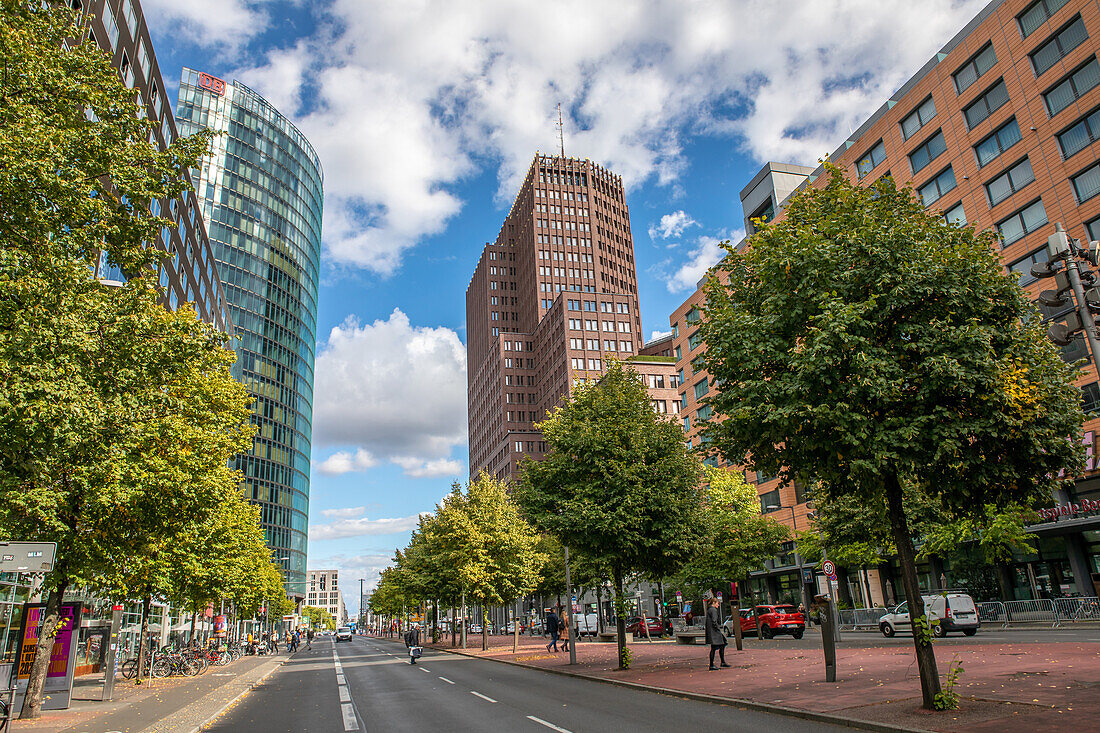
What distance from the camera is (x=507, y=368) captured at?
415 feet

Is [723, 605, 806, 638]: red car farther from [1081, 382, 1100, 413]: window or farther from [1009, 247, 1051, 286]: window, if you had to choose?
[1009, 247, 1051, 286]: window

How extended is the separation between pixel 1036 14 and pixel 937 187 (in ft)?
33.3

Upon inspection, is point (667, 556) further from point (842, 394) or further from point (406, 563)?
point (406, 563)

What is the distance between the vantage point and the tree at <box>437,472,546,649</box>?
133ft

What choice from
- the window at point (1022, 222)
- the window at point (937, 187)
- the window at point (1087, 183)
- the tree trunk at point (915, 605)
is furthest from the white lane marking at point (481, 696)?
the window at point (937, 187)

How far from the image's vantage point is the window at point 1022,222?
1440 inches

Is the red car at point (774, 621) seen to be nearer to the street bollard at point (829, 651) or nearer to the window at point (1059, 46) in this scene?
the street bollard at point (829, 651)

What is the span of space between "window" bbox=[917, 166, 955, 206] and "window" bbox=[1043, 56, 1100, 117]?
21.2 ft

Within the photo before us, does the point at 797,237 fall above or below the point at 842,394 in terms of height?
above

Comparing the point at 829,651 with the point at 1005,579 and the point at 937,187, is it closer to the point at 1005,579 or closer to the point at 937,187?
the point at 1005,579

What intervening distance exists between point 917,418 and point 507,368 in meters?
117

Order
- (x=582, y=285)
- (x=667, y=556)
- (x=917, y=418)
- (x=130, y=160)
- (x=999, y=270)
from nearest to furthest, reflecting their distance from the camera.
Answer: (x=917, y=418)
(x=999, y=270)
(x=130, y=160)
(x=667, y=556)
(x=582, y=285)

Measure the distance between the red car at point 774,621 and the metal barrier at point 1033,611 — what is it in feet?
30.5

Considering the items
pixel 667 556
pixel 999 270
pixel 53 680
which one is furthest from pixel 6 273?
pixel 667 556
